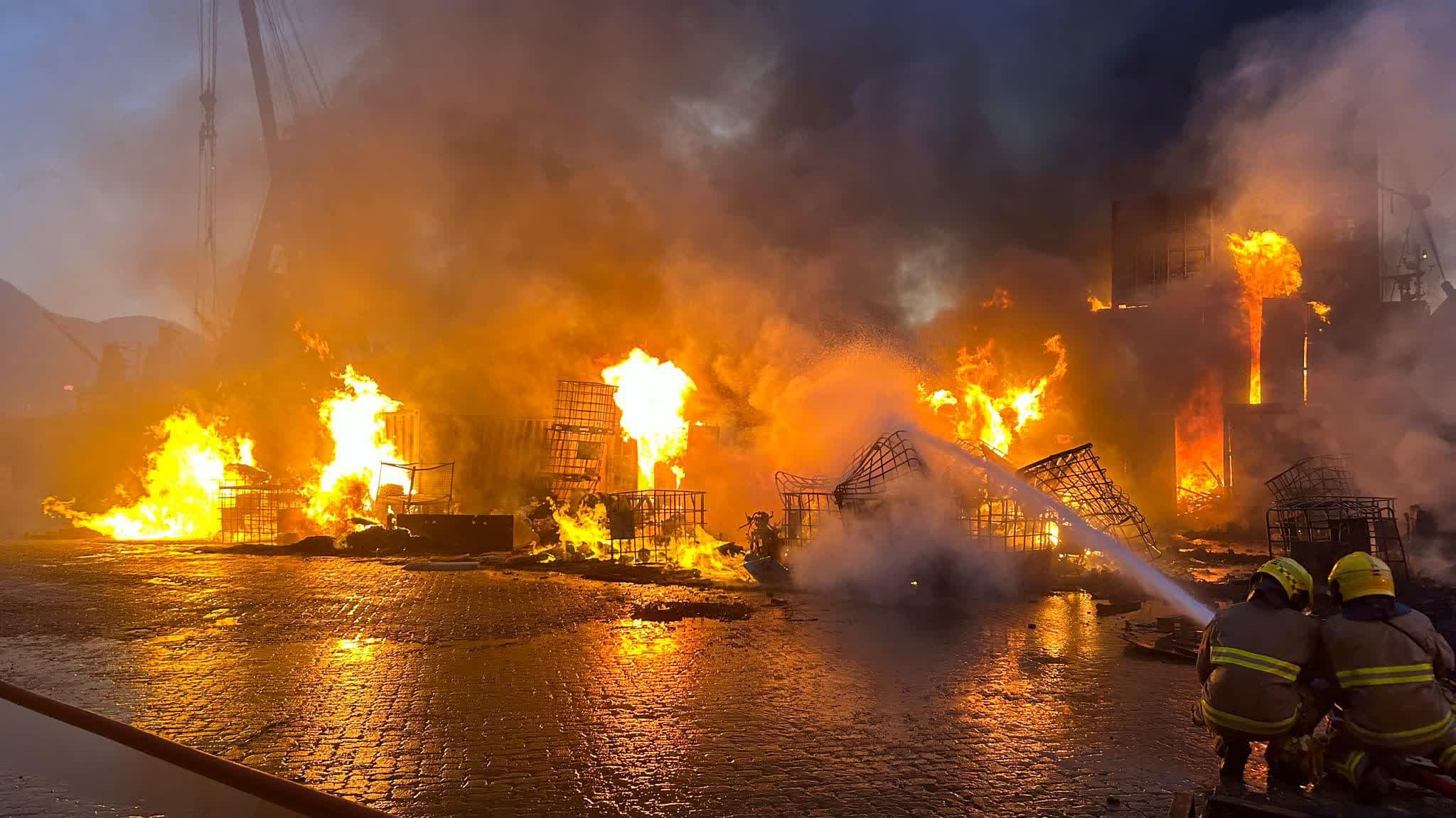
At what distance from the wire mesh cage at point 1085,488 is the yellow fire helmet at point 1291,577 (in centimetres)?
814

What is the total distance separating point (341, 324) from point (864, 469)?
2034cm

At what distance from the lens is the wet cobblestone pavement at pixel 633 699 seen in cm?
524

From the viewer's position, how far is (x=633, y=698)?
7207mm

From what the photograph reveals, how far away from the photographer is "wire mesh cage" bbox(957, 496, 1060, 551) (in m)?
12.6

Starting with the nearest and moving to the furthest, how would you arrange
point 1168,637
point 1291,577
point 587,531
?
point 1291,577, point 1168,637, point 587,531

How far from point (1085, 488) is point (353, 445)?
1722 cm

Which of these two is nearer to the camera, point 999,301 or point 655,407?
point 655,407

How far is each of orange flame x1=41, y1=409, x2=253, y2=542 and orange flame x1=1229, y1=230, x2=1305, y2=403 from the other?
30927 mm

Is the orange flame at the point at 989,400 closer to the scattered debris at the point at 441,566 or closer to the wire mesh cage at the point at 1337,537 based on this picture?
the wire mesh cage at the point at 1337,537

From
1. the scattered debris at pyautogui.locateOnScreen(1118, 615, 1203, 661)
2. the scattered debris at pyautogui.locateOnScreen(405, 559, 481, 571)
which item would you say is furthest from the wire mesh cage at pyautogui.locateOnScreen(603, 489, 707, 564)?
the scattered debris at pyautogui.locateOnScreen(1118, 615, 1203, 661)

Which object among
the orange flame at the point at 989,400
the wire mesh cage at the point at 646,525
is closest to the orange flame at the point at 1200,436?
the orange flame at the point at 989,400

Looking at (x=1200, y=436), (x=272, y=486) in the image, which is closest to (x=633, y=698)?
(x=272, y=486)

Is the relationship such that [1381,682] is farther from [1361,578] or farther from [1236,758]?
[1236,758]

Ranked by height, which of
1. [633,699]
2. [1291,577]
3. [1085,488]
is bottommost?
[633,699]
